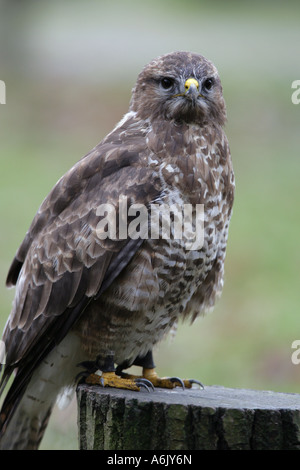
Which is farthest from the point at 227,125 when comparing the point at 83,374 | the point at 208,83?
the point at 83,374

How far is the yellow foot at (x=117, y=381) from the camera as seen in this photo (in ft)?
15.3

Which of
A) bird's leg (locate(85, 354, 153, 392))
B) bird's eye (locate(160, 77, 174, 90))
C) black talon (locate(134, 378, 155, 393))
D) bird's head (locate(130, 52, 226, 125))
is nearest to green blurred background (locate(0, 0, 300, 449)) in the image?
bird's leg (locate(85, 354, 153, 392))

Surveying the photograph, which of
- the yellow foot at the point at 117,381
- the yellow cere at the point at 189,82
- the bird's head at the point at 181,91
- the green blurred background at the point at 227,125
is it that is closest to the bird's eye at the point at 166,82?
the bird's head at the point at 181,91

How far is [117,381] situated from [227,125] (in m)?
2.88

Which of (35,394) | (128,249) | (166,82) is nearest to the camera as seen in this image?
(128,249)

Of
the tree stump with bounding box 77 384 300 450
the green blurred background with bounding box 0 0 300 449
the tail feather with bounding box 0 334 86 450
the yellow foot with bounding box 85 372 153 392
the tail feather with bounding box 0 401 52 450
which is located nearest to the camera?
the tree stump with bounding box 77 384 300 450

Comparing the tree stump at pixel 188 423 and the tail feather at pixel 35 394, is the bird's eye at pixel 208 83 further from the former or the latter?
the tree stump at pixel 188 423

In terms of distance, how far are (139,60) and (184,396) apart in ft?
64.5

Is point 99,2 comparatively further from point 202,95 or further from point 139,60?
point 202,95

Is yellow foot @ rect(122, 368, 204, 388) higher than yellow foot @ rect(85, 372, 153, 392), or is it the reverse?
yellow foot @ rect(85, 372, 153, 392)

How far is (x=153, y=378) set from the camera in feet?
16.9

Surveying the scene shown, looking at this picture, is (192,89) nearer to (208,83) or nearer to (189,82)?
(189,82)

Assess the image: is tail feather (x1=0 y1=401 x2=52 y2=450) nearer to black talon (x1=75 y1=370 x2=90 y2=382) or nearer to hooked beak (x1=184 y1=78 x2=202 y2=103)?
black talon (x1=75 y1=370 x2=90 y2=382)

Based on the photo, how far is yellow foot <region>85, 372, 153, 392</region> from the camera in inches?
183
